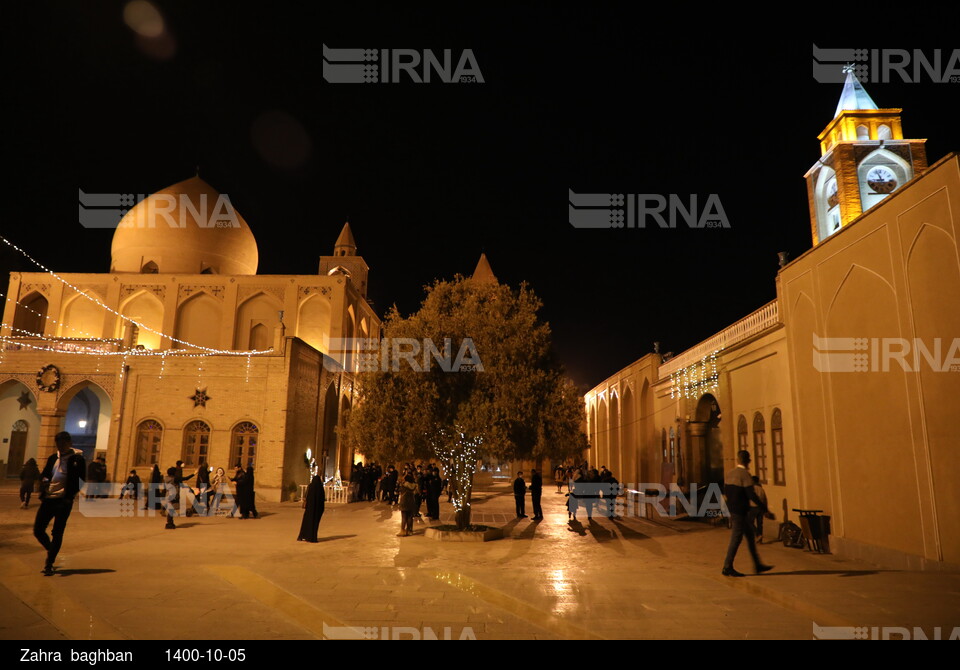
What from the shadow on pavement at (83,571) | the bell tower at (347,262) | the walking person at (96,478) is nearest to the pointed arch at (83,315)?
the bell tower at (347,262)

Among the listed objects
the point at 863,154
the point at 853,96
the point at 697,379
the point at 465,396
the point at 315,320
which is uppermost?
the point at 853,96

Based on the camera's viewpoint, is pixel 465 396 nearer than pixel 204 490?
Yes

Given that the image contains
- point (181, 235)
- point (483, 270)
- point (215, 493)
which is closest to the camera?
point (215, 493)

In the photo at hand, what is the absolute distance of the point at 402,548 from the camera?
9930mm

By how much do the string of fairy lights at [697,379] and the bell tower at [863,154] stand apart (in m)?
10.8

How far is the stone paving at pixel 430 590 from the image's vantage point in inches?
200

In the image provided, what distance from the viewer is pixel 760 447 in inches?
521

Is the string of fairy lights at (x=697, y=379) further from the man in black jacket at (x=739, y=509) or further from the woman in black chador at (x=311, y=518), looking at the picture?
the woman in black chador at (x=311, y=518)

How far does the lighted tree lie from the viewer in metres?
11.5

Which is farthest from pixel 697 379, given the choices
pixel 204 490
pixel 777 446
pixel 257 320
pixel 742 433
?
pixel 257 320

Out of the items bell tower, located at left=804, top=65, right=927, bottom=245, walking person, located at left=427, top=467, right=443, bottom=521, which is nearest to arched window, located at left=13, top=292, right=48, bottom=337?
walking person, located at left=427, top=467, right=443, bottom=521

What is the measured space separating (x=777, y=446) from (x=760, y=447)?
854 mm

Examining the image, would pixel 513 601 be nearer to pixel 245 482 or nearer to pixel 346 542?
pixel 346 542

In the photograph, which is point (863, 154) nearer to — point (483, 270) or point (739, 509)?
point (739, 509)
